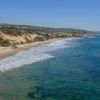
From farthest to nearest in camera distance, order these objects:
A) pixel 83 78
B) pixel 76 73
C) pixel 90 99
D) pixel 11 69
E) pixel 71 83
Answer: pixel 11 69, pixel 76 73, pixel 83 78, pixel 71 83, pixel 90 99

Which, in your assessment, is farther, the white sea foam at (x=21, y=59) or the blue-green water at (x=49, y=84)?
the white sea foam at (x=21, y=59)

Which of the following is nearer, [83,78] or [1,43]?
[83,78]

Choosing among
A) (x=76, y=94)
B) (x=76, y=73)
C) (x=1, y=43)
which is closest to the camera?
(x=76, y=94)

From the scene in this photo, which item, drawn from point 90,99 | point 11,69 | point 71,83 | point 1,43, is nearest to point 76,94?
point 90,99

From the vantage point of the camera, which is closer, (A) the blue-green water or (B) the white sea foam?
(A) the blue-green water

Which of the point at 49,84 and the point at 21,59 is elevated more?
the point at 49,84

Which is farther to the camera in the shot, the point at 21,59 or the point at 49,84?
the point at 21,59

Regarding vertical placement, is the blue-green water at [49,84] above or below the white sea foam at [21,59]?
above

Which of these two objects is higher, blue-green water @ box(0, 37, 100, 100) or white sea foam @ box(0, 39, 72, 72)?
blue-green water @ box(0, 37, 100, 100)

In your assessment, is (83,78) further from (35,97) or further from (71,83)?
(35,97)

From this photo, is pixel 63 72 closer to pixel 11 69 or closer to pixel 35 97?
pixel 11 69
